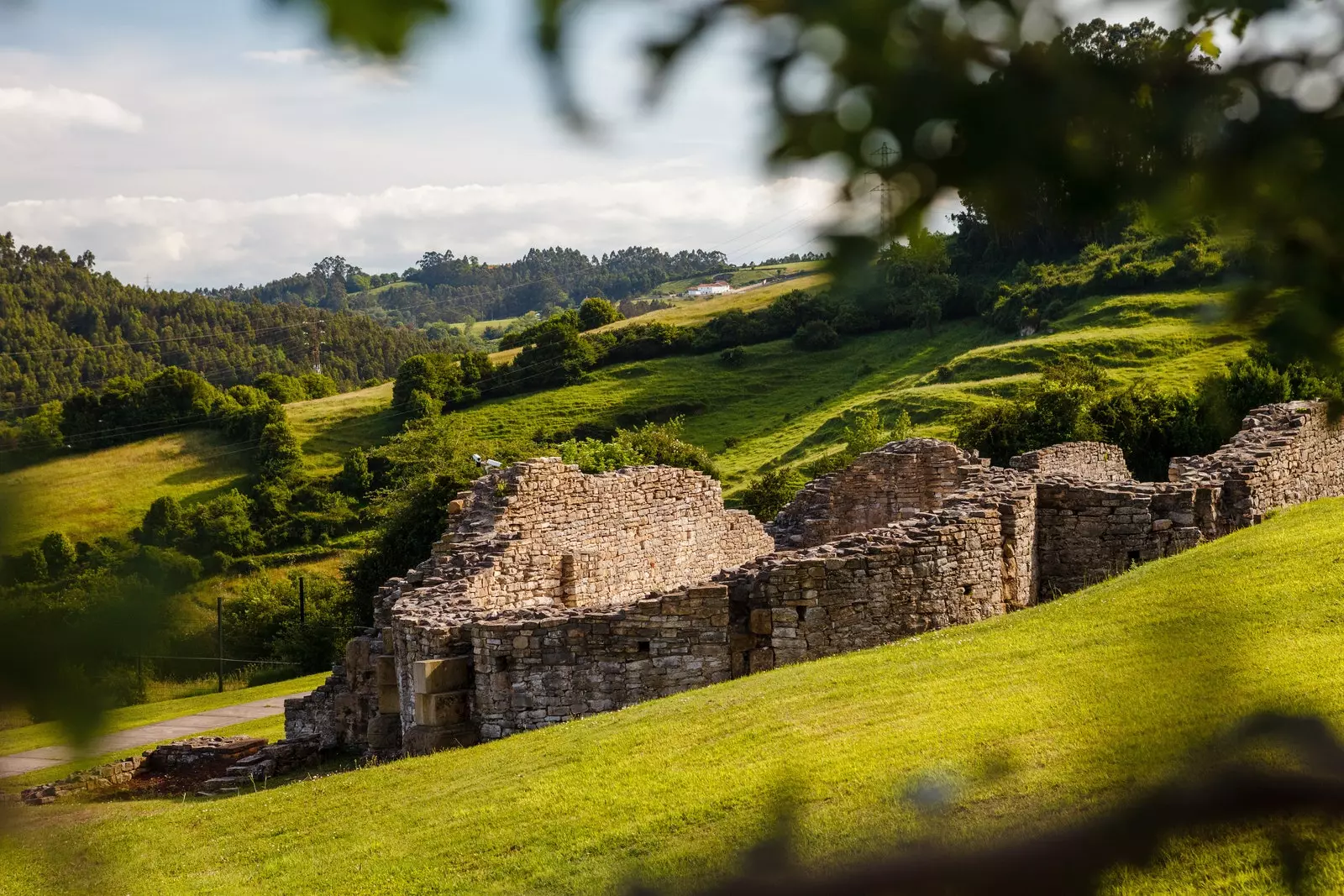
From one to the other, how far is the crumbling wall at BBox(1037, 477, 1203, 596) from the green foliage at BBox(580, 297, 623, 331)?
7409 cm

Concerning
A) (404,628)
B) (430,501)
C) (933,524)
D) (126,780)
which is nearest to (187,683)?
(430,501)

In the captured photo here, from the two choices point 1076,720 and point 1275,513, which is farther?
point 1275,513

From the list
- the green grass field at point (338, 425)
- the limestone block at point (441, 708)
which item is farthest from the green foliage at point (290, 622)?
the green grass field at point (338, 425)

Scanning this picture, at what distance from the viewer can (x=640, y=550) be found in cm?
2088

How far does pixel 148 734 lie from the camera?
12938 millimetres

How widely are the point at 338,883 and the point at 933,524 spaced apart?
7582mm

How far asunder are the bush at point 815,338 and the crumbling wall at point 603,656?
35.1 meters

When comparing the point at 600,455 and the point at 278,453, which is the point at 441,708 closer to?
the point at 600,455

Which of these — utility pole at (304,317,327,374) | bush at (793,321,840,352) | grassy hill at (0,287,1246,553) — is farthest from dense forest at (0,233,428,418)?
bush at (793,321,840,352)

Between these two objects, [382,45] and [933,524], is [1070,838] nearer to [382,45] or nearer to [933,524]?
[382,45]

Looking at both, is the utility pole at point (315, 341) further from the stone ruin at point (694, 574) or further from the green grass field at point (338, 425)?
the stone ruin at point (694, 574)

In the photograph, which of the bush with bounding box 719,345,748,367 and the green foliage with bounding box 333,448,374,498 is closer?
the bush with bounding box 719,345,748,367

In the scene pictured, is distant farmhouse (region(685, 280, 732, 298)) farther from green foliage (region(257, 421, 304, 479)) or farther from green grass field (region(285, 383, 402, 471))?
green foliage (region(257, 421, 304, 479))

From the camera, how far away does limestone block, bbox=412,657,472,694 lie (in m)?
13.2
